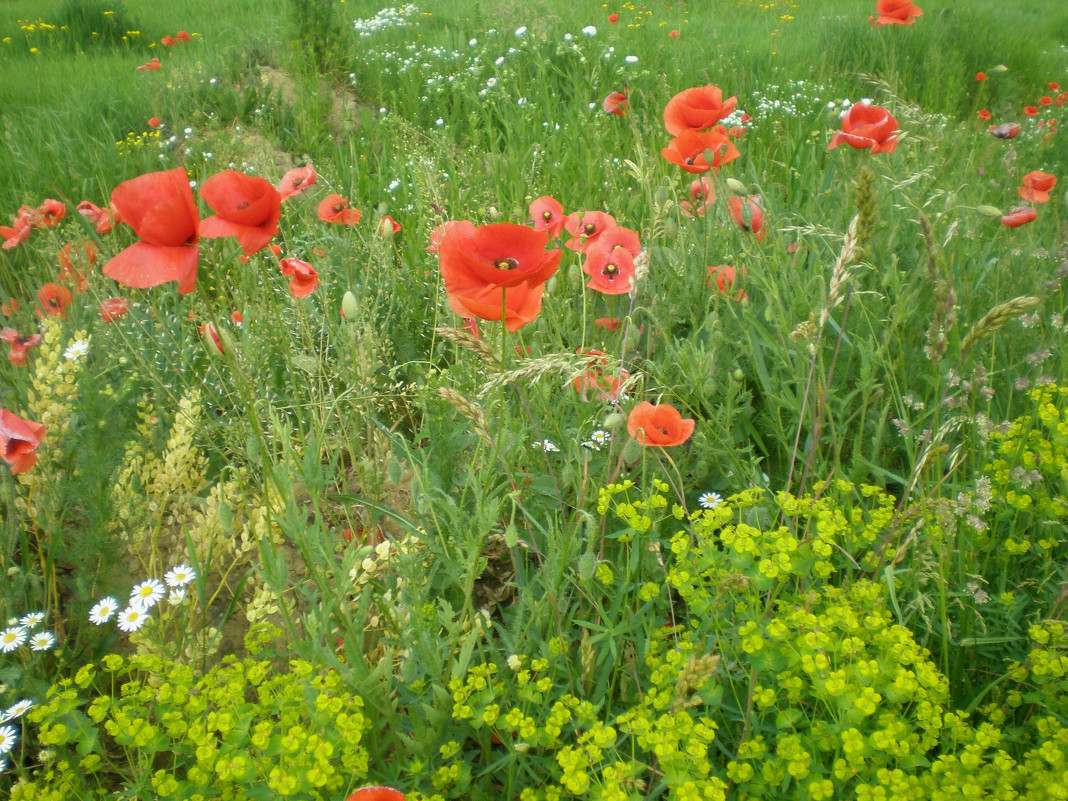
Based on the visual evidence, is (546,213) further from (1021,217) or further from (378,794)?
(378,794)

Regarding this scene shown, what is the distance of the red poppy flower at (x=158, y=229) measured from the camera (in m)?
1.08

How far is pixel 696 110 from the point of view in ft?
6.77

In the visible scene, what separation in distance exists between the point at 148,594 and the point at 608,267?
4.42 ft

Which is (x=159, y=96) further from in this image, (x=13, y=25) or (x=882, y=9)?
(x=882, y=9)

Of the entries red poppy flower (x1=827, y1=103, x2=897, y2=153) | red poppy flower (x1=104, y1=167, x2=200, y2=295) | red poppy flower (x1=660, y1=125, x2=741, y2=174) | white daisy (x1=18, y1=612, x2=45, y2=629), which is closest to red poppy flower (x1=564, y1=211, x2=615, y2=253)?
red poppy flower (x1=660, y1=125, x2=741, y2=174)

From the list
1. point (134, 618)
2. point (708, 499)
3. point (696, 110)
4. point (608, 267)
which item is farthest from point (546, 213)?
point (134, 618)

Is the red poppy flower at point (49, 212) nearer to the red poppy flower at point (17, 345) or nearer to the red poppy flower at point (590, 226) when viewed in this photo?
the red poppy flower at point (17, 345)

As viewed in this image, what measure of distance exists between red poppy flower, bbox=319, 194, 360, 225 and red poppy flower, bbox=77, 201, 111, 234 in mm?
839

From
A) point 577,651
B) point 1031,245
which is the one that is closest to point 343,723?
point 577,651

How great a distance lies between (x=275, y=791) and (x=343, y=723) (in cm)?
14

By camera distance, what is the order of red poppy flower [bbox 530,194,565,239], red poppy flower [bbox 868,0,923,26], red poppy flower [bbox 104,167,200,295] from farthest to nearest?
red poppy flower [bbox 868,0,923,26] → red poppy flower [bbox 530,194,565,239] → red poppy flower [bbox 104,167,200,295]

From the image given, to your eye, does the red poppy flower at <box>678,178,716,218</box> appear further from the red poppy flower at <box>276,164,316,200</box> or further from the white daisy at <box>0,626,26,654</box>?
the white daisy at <box>0,626,26,654</box>

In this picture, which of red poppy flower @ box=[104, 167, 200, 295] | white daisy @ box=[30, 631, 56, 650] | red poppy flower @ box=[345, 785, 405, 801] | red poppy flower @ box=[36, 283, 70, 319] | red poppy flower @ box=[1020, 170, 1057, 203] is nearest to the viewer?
red poppy flower @ box=[345, 785, 405, 801]

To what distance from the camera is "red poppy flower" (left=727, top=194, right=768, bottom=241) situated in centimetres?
198
